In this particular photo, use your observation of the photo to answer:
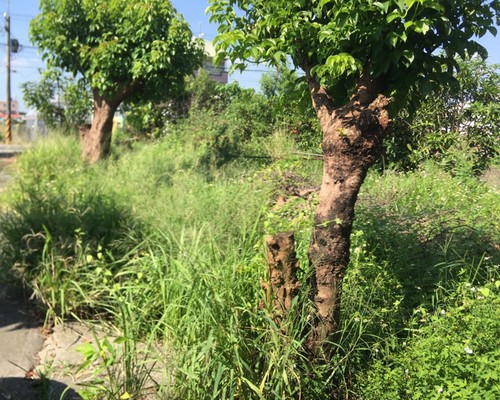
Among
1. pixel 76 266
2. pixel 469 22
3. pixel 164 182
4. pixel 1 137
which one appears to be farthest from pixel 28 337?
pixel 1 137

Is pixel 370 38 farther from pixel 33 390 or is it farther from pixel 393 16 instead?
pixel 33 390

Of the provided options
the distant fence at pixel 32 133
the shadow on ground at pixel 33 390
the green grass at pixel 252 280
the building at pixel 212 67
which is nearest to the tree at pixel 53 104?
the distant fence at pixel 32 133

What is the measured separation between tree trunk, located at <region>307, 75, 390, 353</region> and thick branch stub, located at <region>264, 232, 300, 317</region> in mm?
192

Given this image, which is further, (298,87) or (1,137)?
(1,137)

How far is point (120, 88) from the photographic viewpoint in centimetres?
903

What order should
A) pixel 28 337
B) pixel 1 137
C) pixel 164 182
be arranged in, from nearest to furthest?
pixel 28 337 → pixel 164 182 → pixel 1 137

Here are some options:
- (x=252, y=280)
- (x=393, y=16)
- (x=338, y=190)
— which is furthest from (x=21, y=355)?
(x=393, y=16)

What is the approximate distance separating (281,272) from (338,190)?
571 mm

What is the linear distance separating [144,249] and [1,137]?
38.2m

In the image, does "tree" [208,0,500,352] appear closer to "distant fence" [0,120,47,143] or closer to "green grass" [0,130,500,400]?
"green grass" [0,130,500,400]

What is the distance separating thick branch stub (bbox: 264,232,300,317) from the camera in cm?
279

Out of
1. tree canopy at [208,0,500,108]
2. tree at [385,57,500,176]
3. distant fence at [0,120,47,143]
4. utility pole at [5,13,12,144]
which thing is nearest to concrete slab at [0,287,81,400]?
tree canopy at [208,0,500,108]

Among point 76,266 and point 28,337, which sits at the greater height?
point 76,266

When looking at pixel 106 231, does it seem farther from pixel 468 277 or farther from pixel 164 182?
pixel 468 277
